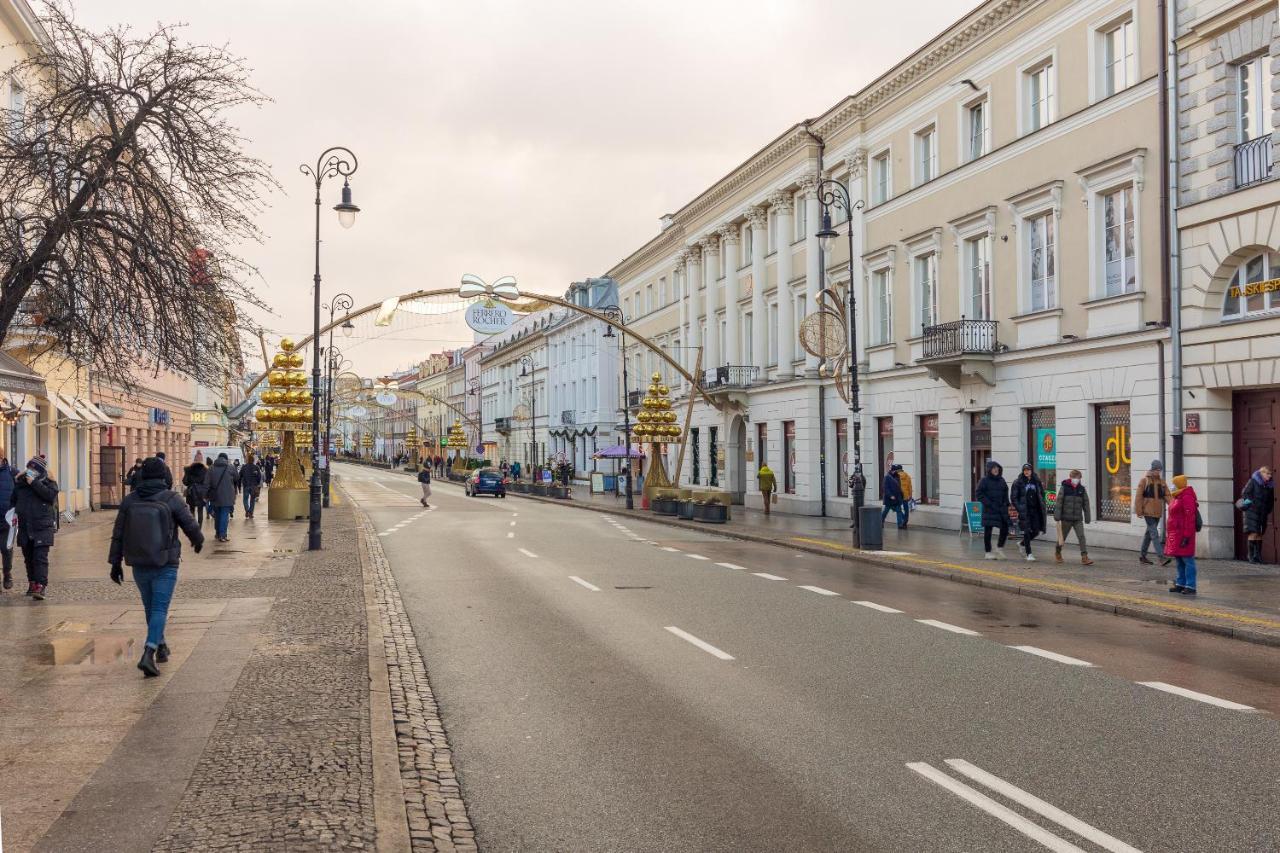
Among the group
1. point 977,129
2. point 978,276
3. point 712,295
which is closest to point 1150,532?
point 978,276

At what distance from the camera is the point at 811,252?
3750cm

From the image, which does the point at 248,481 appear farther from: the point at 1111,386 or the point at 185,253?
the point at 1111,386

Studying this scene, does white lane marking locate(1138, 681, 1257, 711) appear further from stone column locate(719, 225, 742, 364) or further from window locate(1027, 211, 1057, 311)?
stone column locate(719, 225, 742, 364)

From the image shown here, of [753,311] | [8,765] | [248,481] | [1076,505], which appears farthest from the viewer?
[753,311]

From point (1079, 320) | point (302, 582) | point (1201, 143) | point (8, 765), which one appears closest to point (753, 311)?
point (1079, 320)

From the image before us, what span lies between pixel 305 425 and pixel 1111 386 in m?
23.9

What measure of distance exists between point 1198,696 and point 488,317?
21.1 m

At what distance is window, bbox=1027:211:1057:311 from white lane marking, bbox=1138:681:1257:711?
1687 centimetres

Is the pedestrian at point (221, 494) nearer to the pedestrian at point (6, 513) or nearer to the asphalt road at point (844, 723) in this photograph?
the pedestrian at point (6, 513)

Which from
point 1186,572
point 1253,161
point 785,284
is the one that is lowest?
point 1186,572

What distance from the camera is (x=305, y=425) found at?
35.8m

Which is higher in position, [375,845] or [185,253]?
[185,253]

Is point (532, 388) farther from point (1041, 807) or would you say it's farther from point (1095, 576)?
point (1041, 807)

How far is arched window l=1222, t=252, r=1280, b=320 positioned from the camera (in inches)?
741
